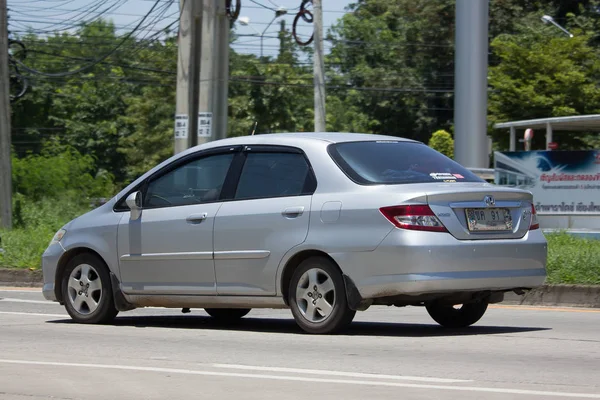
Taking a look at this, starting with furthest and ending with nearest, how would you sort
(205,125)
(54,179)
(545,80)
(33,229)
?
(545,80)
(54,179)
(33,229)
(205,125)

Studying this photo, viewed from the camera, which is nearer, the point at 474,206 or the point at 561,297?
the point at 474,206

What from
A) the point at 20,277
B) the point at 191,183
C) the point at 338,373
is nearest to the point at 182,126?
the point at 20,277

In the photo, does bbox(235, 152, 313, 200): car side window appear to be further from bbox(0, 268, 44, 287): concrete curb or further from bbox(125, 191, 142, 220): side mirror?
bbox(0, 268, 44, 287): concrete curb

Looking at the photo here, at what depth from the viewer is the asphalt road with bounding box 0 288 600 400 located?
6.32 meters

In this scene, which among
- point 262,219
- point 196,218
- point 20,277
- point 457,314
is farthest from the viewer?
point 20,277

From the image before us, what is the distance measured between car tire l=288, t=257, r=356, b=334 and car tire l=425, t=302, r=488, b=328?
47.1 inches

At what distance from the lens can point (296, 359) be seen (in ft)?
25.0

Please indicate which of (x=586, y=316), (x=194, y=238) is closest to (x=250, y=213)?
(x=194, y=238)

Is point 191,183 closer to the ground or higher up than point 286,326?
higher up

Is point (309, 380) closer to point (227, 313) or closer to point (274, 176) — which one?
point (274, 176)

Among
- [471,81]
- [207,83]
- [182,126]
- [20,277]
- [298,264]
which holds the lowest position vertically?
[20,277]

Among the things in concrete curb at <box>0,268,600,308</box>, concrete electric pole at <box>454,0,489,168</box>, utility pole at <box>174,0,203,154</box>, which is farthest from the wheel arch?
concrete electric pole at <box>454,0,489,168</box>

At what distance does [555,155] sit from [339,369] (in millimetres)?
15040

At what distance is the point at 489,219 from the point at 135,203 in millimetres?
3161
